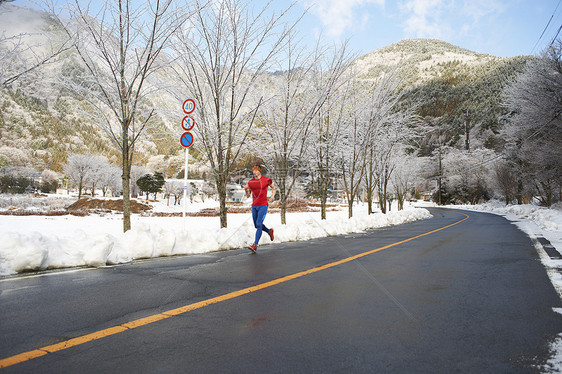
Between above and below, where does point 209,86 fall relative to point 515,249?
above

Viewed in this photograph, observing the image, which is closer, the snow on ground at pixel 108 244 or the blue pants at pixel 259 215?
the snow on ground at pixel 108 244

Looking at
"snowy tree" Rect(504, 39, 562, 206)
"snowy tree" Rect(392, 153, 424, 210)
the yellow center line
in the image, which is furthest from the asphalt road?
"snowy tree" Rect(392, 153, 424, 210)

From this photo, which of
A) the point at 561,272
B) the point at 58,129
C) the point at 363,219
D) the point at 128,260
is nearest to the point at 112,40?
the point at 128,260

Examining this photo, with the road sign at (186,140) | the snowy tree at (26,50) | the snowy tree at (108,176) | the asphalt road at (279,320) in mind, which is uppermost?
the snowy tree at (108,176)

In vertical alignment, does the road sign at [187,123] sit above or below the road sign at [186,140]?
above

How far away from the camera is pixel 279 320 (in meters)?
3.20

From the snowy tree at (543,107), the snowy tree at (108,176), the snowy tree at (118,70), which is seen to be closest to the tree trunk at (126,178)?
the snowy tree at (118,70)

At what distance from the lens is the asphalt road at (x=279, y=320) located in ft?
7.66

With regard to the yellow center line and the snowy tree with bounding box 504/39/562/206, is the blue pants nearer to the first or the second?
the yellow center line

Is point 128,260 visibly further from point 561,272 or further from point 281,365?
point 561,272

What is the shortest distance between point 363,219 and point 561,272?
1115 centimetres

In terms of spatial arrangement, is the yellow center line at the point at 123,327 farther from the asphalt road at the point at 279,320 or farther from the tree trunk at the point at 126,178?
the tree trunk at the point at 126,178

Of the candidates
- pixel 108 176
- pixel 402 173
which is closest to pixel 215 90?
pixel 402 173

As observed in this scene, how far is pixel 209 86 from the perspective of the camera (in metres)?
11.6
